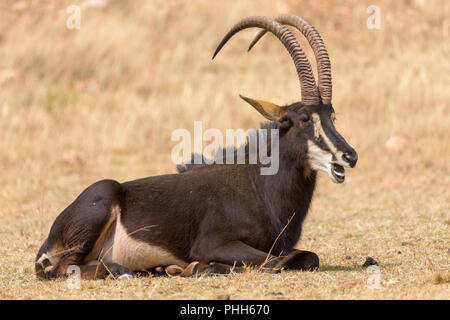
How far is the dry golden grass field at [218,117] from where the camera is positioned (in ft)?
24.8

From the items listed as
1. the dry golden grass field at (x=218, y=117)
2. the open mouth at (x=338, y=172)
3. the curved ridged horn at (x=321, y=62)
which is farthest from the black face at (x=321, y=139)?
the dry golden grass field at (x=218, y=117)

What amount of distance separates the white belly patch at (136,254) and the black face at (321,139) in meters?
1.67

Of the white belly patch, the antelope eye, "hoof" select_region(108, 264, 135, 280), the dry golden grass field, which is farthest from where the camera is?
the antelope eye

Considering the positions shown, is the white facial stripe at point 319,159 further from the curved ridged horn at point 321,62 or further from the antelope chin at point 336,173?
the curved ridged horn at point 321,62

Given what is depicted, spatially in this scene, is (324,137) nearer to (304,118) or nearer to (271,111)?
(304,118)

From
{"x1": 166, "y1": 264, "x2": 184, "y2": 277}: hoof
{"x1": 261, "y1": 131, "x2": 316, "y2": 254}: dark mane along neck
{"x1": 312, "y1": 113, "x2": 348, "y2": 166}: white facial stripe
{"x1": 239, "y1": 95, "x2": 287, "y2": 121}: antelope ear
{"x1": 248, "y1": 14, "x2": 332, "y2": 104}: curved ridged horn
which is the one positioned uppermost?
{"x1": 248, "y1": 14, "x2": 332, "y2": 104}: curved ridged horn

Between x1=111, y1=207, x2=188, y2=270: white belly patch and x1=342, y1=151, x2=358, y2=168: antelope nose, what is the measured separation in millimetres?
1858

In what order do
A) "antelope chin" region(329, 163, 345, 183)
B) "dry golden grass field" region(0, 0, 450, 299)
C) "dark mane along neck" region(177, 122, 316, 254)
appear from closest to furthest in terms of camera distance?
"dry golden grass field" region(0, 0, 450, 299) < "antelope chin" region(329, 163, 345, 183) < "dark mane along neck" region(177, 122, 316, 254)

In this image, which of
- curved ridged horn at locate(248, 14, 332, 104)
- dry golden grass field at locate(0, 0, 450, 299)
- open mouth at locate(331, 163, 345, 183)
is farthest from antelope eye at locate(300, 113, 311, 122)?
dry golden grass field at locate(0, 0, 450, 299)

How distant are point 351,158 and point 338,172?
9.5 inches

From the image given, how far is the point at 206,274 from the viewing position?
24.8 ft

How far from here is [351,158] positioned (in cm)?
755

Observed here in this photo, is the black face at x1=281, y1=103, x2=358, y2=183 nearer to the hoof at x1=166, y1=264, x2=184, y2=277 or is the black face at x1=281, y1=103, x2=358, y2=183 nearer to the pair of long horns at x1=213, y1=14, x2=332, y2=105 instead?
the pair of long horns at x1=213, y1=14, x2=332, y2=105

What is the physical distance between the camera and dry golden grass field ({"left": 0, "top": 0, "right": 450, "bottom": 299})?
7.57m
